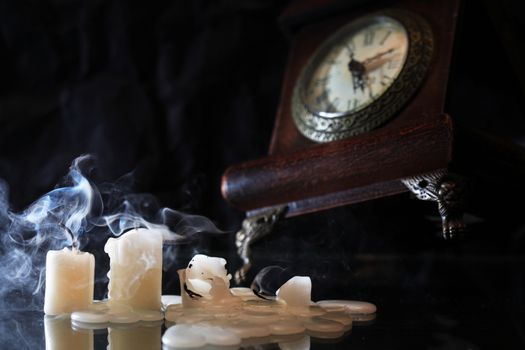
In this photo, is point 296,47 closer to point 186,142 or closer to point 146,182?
point 186,142

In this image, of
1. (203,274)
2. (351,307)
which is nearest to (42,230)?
(203,274)

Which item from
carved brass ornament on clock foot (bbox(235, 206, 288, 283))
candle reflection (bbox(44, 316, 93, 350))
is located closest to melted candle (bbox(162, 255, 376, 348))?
candle reflection (bbox(44, 316, 93, 350))

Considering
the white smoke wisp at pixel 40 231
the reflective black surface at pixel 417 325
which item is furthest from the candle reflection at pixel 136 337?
the white smoke wisp at pixel 40 231

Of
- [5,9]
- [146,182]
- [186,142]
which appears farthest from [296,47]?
[5,9]

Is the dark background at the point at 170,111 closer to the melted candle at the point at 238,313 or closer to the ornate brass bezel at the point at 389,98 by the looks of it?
the ornate brass bezel at the point at 389,98

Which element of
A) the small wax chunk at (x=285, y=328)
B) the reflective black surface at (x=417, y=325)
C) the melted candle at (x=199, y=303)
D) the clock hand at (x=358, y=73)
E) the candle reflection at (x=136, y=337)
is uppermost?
the clock hand at (x=358, y=73)

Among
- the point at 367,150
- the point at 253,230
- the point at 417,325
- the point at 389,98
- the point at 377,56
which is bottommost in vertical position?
the point at 417,325

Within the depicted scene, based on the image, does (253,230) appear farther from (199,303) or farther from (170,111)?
(170,111)
